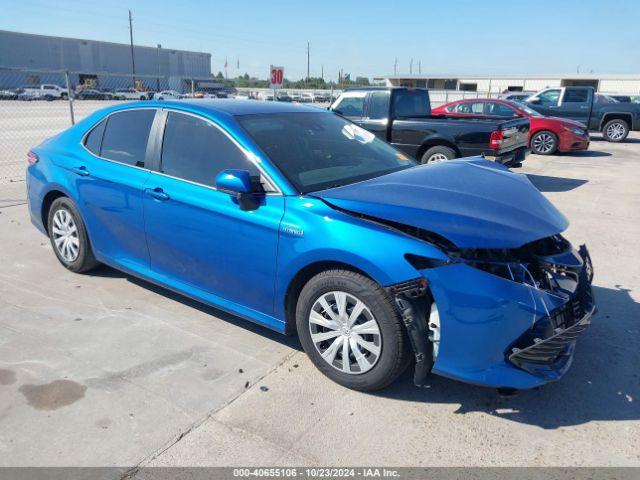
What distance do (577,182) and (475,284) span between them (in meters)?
8.90

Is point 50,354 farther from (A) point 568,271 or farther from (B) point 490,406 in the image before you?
(A) point 568,271

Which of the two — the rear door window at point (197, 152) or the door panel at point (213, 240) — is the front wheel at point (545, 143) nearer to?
the rear door window at point (197, 152)

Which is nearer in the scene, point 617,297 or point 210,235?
point 210,235

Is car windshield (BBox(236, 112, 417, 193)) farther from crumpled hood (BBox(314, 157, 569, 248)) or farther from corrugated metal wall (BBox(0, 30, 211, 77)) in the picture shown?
corrugated metal wall (BBox(0, 30, 211, 77))

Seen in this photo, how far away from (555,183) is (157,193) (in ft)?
28.4

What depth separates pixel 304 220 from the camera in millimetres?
3215

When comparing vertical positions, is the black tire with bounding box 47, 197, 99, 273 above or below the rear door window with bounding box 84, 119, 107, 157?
below

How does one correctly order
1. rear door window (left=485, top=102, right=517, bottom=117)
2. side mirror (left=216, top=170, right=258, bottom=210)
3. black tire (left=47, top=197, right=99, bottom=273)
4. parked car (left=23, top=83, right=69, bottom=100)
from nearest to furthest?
side mirror (left=216, top=170, right=258, bottom=210) < black tire (left=47, top=197, right=99, bottom=273) < rear door window (left=485, top=102, right=517, bottom=117) < parked car (left=23, top=83, right=69, bottom=100)

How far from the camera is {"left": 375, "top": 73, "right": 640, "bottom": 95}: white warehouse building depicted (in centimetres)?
4597

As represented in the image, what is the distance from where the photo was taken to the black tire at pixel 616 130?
18.6 m

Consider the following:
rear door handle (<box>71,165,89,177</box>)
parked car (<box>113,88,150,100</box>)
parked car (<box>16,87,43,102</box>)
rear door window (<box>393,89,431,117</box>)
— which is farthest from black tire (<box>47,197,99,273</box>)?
parked car (<box>16,87,43,102</box>)

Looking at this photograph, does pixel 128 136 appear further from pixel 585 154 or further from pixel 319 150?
pixel 585 154

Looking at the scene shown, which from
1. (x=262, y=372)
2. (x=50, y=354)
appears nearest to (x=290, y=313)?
(x=262, y=372)

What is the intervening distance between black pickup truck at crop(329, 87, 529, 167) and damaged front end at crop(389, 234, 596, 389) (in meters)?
6.19
